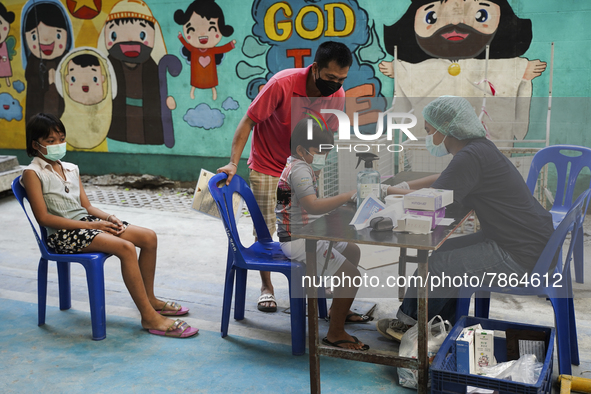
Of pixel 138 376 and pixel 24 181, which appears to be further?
pixel 24 181

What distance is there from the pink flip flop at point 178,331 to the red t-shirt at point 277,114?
991mm

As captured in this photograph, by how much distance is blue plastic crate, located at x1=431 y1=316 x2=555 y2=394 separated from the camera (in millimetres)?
2031

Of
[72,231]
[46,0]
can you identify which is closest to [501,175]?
[72,231]

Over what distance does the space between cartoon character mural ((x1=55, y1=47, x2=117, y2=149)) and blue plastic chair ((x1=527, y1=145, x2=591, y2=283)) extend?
570cm

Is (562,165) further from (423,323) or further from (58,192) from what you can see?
(58,192)

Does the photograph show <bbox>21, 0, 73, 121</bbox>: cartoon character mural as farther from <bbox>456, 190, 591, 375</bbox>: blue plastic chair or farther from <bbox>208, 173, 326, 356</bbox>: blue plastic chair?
<bbox>456, 190, 591, 375</bbox>: blue plastic chair

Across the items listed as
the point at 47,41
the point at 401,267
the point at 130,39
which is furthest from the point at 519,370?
the point at 47,41

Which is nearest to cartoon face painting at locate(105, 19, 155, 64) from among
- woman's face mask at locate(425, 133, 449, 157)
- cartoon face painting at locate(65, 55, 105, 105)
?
cartoon face painting at locate(65, 55, 105, 105)

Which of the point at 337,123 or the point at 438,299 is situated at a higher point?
the point at 337,123

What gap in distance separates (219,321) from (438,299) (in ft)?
4.27

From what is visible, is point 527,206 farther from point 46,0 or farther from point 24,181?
point 46,0

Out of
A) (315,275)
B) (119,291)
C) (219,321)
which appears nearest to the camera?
(315,275)

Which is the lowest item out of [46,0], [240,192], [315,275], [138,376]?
[138,376]

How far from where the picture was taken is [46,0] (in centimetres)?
757
